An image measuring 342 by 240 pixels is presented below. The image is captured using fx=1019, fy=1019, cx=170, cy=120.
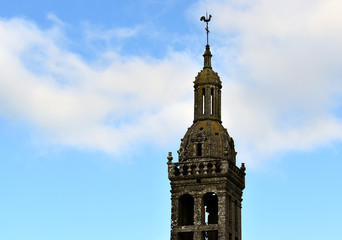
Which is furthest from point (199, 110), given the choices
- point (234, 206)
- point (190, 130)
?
point (234, 206)

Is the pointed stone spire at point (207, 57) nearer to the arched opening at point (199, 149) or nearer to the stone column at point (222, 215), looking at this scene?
the arched opening at point (199, 149)

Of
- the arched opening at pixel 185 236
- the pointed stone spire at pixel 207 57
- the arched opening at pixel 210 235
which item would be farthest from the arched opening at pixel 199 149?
the pointed stone spire at pixel 207 57

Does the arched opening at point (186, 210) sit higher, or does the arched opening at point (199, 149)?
the arched opening at point (199, 149)

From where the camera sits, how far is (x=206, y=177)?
106938 mm

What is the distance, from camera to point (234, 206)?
108m

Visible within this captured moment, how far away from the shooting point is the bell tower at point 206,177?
346ft

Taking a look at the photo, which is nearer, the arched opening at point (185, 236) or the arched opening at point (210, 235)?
the arched opening at point (210, 235)

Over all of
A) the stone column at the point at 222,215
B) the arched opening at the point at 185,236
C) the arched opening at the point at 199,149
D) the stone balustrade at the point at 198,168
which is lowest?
the arched opening at the point at 185,236

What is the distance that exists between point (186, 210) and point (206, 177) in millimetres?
4466

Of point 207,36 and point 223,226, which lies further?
point 207,36

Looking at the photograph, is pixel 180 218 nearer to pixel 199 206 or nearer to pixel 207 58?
pixel 199 206

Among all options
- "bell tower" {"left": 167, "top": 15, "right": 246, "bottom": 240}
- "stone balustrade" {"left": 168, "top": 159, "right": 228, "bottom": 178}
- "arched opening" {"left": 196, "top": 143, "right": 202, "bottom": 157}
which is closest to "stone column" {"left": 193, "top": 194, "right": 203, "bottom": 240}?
"bell tower" {"left": 167, "top": 15, "right": 246, "bottom": 240}

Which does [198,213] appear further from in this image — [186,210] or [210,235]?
[186,210]

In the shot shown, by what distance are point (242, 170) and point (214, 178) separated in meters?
5.63
